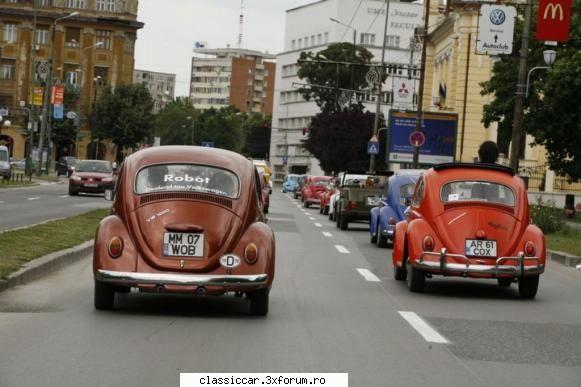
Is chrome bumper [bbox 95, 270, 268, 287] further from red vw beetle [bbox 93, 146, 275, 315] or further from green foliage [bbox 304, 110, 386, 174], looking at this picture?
green foliage [bbox 304, 110, 386, 174]

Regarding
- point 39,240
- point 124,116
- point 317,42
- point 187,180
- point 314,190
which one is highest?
point 317,42

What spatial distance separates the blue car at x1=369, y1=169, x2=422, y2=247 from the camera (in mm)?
24609

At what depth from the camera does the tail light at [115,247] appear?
1155 cm

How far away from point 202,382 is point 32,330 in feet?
12.5

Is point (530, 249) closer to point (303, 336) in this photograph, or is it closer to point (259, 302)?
point (259, 302)

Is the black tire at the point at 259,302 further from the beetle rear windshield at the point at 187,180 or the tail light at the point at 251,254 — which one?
the beetle rear windshield at the point at 187,180

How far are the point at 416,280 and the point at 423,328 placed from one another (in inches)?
157

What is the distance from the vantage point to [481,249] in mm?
15055

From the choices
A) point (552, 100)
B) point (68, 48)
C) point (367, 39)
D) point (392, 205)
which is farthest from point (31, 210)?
point (367, 39)

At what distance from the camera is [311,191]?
188 ft

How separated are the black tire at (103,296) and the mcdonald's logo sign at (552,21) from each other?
2165cm

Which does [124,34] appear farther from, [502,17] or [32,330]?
[32,330]

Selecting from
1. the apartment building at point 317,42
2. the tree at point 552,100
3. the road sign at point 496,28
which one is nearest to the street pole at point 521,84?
the road sign at point 496,28

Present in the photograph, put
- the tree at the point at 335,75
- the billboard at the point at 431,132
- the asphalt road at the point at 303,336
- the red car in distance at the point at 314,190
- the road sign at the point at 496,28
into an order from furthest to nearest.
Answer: the tree at the point at 335,75, the billboard at the point at 431,132, the red car in distance at the point at 314,190, the road sign at the point at 496,28, the asphalt road at the point at 303,336
